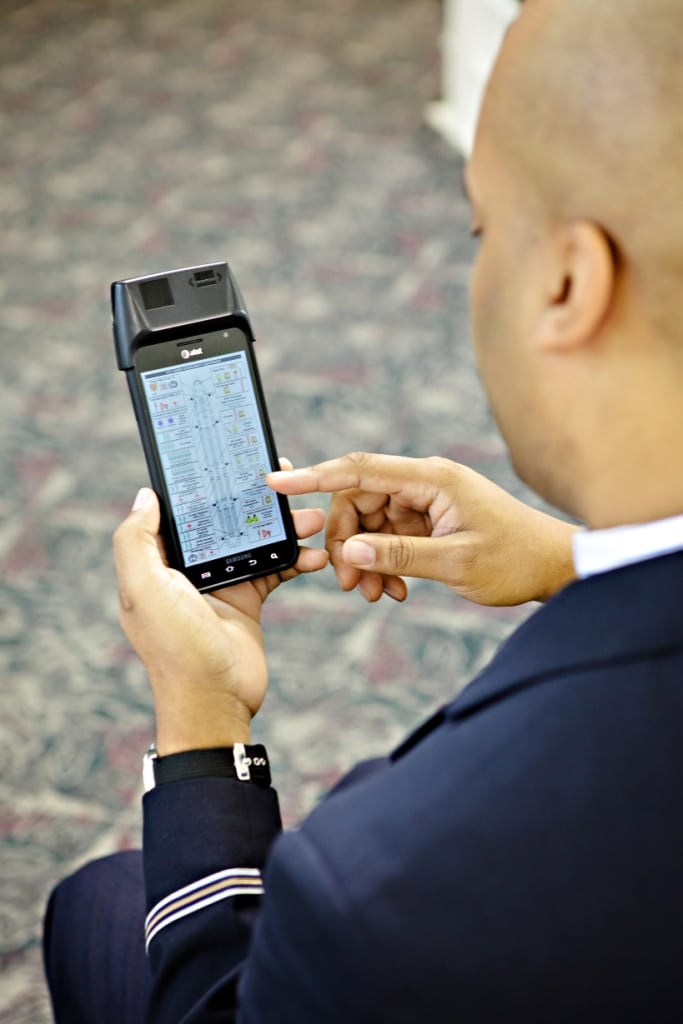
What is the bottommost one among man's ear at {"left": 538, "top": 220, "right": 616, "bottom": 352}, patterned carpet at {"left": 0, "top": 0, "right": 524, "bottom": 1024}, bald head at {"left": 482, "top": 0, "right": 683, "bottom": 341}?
patterned carpet at {"left": 0, "top": 0, "right": 524, "bottom": 1024}

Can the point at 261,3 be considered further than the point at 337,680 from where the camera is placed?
Yes

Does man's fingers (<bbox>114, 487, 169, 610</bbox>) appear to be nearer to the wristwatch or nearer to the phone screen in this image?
the phone screen

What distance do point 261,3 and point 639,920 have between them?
3997 millimetres

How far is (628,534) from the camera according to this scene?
613 millimetres

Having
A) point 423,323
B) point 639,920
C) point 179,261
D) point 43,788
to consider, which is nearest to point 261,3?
point 179,261

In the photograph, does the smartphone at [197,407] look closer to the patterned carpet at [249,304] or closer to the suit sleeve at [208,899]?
the suit sleeve at [208,899]

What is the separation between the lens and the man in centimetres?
52

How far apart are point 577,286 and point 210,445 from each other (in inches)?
20.7

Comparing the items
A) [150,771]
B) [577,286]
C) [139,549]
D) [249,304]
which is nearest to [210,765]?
[150,771]

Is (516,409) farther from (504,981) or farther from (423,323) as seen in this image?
(423,323)

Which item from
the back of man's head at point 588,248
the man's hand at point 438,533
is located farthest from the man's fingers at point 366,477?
the back of man's head at point 588,248

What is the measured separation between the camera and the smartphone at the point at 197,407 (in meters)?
1.03

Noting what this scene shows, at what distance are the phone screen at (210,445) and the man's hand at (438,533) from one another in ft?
0.19

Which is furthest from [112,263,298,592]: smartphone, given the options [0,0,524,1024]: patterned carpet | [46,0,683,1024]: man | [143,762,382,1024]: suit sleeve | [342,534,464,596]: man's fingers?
[0,0,524,1024]: patterned carpet
